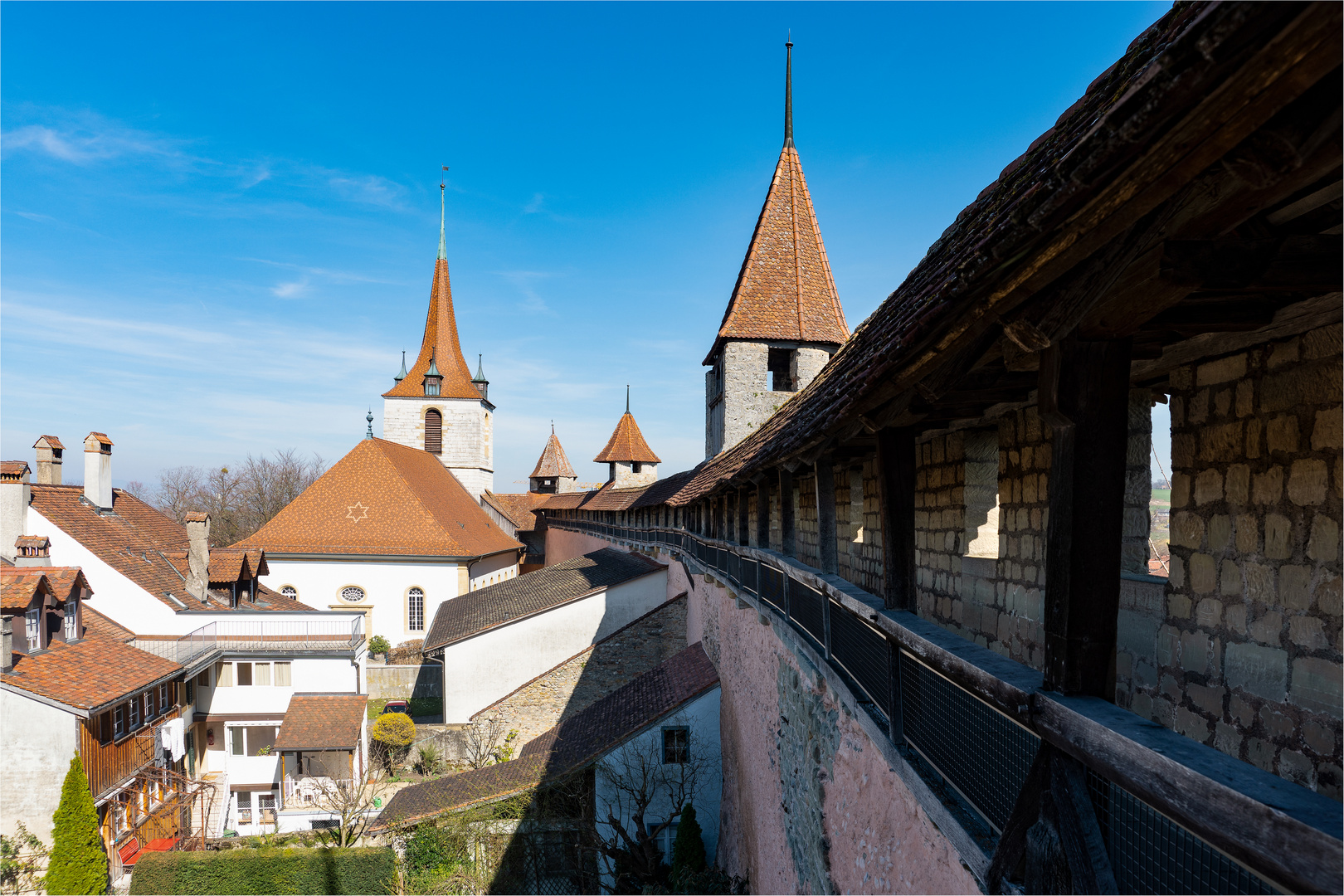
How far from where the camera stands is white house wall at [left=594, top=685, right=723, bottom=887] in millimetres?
13289

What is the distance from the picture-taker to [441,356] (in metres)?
48.5

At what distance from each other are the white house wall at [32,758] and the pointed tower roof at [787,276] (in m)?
15.9

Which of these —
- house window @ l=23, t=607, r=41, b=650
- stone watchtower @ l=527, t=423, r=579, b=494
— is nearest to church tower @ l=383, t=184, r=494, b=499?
stone watchtower @ l=527, t=423, r=579, b=494

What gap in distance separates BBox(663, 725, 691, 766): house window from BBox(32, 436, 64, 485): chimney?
19793 millimetres

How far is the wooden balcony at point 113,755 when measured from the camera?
13.8m

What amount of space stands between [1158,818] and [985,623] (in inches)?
131

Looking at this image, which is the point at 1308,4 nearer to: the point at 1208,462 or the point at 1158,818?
the point at 1158,818

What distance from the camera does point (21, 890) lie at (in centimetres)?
1252

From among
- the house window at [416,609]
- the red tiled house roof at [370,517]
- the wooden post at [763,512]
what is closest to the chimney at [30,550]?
the red tiled house roof at [370,517]

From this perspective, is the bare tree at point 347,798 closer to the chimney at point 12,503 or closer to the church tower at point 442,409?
the chimney at point 12,503

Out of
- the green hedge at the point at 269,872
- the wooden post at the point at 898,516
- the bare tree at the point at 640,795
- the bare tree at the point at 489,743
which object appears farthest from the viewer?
the bare tree at the point at 489,743

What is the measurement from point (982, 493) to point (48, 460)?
86.7 feet

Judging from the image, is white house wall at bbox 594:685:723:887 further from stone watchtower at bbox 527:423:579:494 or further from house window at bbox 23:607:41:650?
stone watchtower at bbox 527:423:579:494

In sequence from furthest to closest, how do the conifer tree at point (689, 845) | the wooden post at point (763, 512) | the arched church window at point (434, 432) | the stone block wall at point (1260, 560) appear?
the arched church window at point (434, 432) → the conifer tree at point (689, 845) → the wooden post at point (763, 512) → the stone block wall at point (1260, 560)
